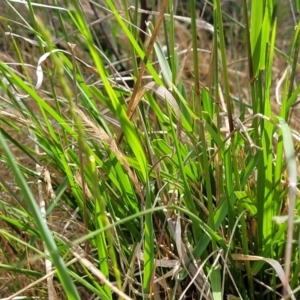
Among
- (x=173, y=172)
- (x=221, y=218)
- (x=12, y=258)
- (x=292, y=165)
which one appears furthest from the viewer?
(x=12, y=258)

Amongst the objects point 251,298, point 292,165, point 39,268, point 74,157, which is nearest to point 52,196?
point 74,157

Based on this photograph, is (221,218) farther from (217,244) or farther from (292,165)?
(292,165)

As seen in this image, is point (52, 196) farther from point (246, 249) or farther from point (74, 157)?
point (246, 249)

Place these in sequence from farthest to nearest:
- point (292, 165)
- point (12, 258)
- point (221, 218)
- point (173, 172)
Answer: point (12, 258) → point (173, 172) → point (221, 218) → point (292, 165)

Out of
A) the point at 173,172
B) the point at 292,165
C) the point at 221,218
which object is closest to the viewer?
the point at 292,165

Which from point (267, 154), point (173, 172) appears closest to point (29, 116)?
point (173, 172)

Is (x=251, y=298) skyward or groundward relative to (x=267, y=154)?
groundward

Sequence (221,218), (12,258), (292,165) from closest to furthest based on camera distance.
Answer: (292,165), (221,218), (12,258)

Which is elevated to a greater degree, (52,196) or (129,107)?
(129,107)

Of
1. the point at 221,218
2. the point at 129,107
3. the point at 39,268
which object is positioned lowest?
the point at 39,268

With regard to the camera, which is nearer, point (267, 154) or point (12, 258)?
→ point (267, 154)
